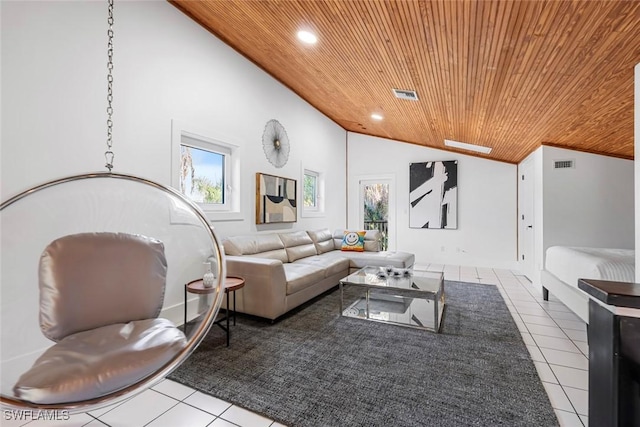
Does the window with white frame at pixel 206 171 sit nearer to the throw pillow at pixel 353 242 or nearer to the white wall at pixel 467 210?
the throw pillow at pixel 353 242

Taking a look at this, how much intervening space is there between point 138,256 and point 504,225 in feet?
20.0

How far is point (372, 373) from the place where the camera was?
1.90 metres

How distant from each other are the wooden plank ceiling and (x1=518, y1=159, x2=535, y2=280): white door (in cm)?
73

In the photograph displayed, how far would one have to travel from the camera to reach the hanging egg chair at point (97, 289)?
3.70 ft

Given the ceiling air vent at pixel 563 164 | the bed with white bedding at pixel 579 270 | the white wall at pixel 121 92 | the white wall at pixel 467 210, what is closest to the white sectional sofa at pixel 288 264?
the white wall at pixel 121 92

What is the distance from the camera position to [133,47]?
2.54m

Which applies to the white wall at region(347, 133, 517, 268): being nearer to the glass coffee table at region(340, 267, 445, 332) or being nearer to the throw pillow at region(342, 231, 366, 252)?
the throw pillow at region(342, 231, 366, 252)

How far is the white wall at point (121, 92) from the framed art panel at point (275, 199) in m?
0.11

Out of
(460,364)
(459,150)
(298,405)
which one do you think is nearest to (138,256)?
(298,405)

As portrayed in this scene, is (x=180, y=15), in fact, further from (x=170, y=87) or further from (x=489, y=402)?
(x=489, y=402)

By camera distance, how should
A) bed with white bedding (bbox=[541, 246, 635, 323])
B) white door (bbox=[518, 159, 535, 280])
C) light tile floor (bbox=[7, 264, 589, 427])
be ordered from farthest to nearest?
white door (bbox=[518, 159, 535, 280]) < bed with white bedding (bbox=[541, 246, 635, 323]) < light tile floor (bbox=[7, 264, 589, 427])

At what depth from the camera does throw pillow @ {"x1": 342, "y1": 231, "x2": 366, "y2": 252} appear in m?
4.91

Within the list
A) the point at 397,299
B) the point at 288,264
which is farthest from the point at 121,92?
the point at 397,299

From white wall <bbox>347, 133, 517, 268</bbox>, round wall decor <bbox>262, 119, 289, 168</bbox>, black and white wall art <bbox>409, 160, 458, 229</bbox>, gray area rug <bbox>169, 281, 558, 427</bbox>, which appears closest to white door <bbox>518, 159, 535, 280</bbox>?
white wall <bbox>347, 133, 517, 268</bbox>
